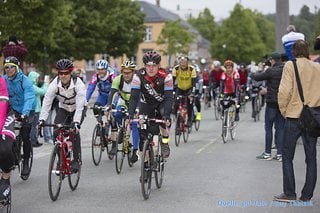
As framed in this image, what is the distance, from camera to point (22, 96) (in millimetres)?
9961

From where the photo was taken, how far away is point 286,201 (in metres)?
8.21

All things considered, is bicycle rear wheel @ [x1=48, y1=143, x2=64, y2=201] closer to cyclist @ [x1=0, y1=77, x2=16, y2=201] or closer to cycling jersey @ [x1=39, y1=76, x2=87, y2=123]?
cycling jersey @ [x1=39, y1=76, x2=87, y2=123]

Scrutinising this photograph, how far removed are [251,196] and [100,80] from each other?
4.54 m

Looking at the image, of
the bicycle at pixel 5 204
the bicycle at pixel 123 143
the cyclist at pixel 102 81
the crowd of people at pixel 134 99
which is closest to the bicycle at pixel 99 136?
the crowd of people at pixel 134 99

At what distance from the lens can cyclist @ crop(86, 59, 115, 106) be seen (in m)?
11.9

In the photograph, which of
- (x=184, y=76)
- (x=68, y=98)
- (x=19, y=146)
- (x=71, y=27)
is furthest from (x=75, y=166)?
(x=71, y=27)

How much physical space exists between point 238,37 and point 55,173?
93.9 m

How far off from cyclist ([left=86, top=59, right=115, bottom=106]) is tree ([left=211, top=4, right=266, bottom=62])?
8907cm

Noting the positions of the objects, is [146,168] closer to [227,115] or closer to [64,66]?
[64,66]

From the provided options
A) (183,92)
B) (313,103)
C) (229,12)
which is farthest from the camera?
(229,12)

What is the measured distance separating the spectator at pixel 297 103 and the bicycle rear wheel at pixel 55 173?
3.11 meters

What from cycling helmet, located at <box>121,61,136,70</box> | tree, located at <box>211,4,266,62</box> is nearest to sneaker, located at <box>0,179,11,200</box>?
cycling helmet, located at <box>121,61,136,70</box>

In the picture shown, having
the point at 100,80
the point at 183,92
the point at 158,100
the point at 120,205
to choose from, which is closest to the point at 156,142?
the point at 158,100

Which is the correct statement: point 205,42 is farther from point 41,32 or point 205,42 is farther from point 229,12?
point 41,32
